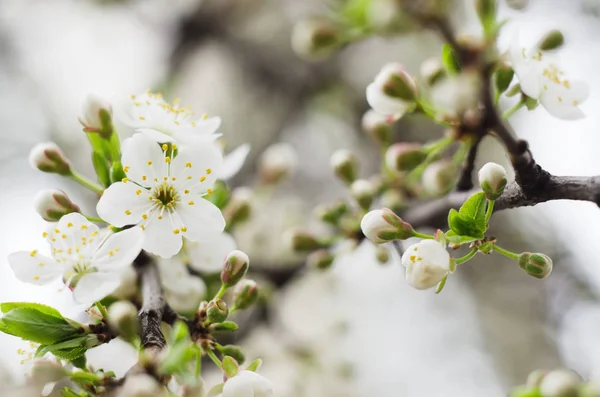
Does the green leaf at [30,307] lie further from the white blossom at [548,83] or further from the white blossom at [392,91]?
the white blossom at [548,83]

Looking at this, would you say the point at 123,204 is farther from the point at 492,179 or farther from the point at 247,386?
the point at 492,179

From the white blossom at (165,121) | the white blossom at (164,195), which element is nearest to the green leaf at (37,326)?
the white blossom at (164,195)

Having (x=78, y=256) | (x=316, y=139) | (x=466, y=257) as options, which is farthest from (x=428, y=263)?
(x=316, y=139)

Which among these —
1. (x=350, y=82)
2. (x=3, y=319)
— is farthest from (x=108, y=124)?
(x=350, y=82)

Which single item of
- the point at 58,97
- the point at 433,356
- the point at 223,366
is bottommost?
the point at 433,356

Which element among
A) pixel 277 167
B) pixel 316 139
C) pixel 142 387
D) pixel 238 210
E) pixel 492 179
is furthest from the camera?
pixel 316 139

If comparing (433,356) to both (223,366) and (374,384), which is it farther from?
(223,366)

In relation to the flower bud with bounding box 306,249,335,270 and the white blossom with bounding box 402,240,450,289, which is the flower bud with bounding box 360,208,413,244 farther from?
the flower bud with bounding box 306,249,335,270

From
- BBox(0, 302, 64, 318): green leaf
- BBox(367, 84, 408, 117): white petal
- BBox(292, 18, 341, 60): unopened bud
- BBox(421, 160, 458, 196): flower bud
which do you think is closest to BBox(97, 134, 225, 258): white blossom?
BBox(0, 302, 64, 318): green leaf
